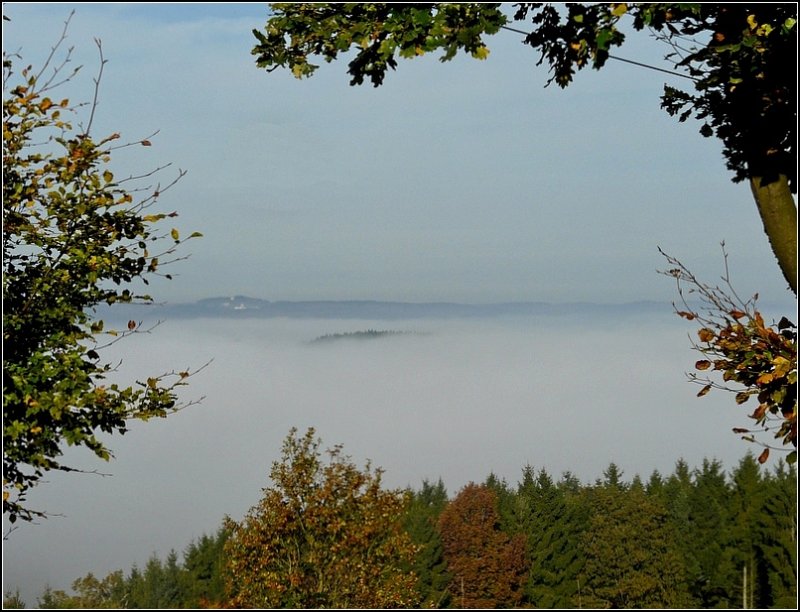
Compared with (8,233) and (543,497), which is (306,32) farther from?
(543,497)

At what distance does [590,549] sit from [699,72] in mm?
7008

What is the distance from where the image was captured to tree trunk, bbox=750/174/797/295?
654 cm

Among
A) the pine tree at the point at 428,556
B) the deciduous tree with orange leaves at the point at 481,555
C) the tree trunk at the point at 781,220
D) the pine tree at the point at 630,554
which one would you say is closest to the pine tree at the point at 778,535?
the pine tree at the point at 630,554

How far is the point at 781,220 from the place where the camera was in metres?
6.59

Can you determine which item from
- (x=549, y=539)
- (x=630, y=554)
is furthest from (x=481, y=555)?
(x=630, y=554)

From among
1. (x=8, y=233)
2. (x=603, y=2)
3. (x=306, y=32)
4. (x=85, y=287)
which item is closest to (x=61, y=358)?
(x=85, y=287)

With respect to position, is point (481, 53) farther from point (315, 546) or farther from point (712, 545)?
point (712, 545)

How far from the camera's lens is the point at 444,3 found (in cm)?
659

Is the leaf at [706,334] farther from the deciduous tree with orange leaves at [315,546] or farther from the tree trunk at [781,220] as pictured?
the deciduous tree with orange leaves at [315,546]

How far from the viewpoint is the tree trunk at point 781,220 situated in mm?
6535

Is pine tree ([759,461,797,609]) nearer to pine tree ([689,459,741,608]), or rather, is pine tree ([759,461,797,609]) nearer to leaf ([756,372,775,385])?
pine tree ([689,459,741,608])

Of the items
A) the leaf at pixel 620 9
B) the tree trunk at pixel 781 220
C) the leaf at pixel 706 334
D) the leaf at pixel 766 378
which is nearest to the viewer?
the leaf at pixel 620 9

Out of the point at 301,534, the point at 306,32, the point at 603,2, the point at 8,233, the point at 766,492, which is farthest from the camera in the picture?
the point at 766,492

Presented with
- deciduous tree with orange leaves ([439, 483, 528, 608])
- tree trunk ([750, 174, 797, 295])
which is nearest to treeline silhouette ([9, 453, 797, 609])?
deciduous tree with orange leaves ([439, 483, 528, 608])
